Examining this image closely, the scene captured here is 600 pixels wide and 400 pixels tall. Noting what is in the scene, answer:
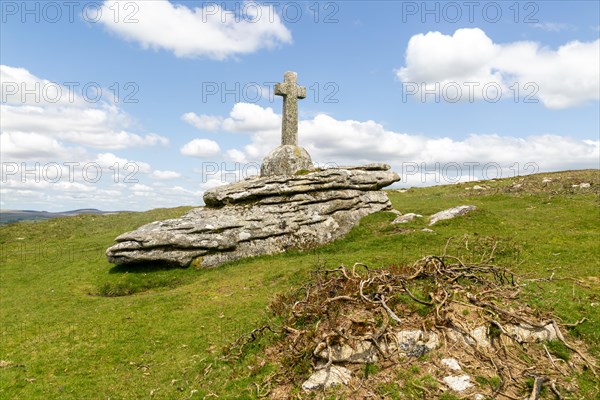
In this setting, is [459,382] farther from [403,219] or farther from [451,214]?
[451,214]

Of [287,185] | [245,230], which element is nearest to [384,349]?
[245,230]

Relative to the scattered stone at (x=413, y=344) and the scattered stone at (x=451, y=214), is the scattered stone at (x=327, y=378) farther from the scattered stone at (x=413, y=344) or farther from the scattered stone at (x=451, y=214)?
the scattered stone at (x=451, y=214)

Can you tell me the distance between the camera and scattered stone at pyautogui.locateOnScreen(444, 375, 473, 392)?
9.96 metres

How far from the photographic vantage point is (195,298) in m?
20.7

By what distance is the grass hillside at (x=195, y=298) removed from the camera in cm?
1316

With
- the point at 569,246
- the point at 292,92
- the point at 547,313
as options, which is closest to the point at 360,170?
the point at 292,92

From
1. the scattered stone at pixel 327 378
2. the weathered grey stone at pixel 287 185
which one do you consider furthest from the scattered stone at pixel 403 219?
the scattered stone at pixel 327 378

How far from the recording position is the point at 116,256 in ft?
89.9

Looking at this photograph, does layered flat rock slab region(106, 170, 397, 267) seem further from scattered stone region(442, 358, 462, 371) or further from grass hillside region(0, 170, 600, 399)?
scattered stone region(442, 358, 462, 371)

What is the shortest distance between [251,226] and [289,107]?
12.2 metres

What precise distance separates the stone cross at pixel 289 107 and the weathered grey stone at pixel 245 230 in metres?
6.38

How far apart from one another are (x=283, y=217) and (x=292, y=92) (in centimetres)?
1218

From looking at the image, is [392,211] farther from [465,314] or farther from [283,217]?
[465,314]

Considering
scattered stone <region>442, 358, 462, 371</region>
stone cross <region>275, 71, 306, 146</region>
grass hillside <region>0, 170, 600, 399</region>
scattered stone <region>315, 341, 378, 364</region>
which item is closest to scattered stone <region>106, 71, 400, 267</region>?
stone cross <region>275, 71, 306, 146</region>
